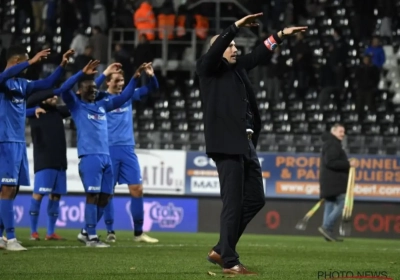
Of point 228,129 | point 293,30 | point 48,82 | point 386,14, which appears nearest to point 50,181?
point 48,82

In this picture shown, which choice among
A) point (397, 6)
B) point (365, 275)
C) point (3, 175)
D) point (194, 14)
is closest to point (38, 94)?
point (3, 175)

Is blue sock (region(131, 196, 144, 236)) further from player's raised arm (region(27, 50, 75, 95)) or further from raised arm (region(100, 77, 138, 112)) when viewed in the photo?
player's raised arm (region(27, 50, 75, 95))

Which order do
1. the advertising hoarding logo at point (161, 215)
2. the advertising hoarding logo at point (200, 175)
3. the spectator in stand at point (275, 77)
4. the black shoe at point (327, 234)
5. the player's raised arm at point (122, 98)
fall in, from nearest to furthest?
the player's raised arm at point (122, 98), the black shoe at point (327, 234), the advertising hoarding logo at point (161, 215), the advertising hoarding logo at point (200, 175), the spectator in stand at point (275, 77)

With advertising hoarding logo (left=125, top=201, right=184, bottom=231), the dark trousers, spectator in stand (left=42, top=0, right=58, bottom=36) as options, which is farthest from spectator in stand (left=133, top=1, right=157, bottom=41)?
the dark trousers

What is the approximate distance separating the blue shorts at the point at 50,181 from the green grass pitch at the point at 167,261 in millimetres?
1060

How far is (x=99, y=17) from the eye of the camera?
94.8ft

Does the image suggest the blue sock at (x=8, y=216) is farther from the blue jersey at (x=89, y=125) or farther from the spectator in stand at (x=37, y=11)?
the spectator in stand at (x=37, y=11)

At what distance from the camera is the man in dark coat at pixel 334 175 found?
1967cm

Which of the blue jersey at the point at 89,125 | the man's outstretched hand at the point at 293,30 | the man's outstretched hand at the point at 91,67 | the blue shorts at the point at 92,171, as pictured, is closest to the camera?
the man's outstretched hand at the point at 293,30

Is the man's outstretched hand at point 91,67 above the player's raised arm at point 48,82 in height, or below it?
above

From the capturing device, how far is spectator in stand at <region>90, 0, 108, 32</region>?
28.8m

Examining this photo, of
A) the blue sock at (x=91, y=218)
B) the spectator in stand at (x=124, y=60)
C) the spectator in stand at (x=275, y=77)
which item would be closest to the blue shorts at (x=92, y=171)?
the blue sock at (x=91, y=218)

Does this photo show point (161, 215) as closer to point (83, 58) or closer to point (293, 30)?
point (83, 58)

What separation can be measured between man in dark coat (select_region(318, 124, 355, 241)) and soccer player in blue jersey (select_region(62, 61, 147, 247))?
212 inches
